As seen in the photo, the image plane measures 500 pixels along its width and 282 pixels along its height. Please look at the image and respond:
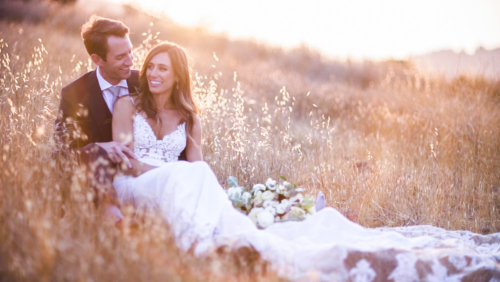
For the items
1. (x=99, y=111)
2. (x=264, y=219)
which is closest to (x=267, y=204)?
(x=264, y=219)

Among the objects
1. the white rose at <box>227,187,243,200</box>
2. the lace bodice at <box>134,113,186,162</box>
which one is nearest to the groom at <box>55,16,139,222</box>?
the lace bodice at <box>134,113,186,162</box>

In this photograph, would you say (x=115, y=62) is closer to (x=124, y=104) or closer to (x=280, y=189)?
(x=124, y=104)

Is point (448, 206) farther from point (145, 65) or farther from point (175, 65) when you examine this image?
point (145, 65)

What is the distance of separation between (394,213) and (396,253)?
1.91 metres

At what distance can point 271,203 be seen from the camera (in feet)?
10.9

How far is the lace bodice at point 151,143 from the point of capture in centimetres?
364

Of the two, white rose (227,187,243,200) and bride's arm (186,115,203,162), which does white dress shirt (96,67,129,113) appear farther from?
white rose (227,187,243,200)

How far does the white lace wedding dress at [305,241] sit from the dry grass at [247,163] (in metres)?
0.16

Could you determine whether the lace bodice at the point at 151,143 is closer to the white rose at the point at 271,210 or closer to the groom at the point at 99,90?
the groom at the point at 99,90

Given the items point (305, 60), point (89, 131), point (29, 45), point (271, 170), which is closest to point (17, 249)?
Answer: point (89, 131)

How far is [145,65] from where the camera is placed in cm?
380

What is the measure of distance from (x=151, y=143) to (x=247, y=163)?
4.87 ft

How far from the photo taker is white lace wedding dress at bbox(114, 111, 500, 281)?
2.41m

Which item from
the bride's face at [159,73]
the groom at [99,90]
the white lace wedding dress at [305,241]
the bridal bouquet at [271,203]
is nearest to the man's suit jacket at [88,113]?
the groom at [99,90]
